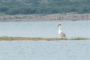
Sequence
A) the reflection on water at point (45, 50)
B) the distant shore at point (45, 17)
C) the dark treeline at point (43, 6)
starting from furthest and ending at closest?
the dark treeline at point (43, 6) < the distant shore at point (45, 17) < the reflection on water at point (45, 50)

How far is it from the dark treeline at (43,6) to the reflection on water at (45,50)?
2130 inches

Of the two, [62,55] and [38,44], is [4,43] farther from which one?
[62,55]

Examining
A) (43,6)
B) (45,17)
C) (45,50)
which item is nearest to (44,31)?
(45,50)

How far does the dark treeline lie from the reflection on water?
5411 centimetres

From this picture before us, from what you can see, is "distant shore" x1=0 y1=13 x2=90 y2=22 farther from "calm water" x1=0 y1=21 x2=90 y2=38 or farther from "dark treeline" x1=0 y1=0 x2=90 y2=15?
"calm water" x1=0 y1=21 x2=90 y2=38

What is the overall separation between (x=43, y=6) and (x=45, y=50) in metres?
66.5

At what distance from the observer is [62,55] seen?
19312 millimetres

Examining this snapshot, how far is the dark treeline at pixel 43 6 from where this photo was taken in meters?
80.4

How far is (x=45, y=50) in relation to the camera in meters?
21.4

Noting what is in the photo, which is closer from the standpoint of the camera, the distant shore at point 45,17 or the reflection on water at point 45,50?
the reflection on water at point 45,50

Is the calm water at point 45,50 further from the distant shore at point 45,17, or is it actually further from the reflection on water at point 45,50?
the distant shore at point 45,17

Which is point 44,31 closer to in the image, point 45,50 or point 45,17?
point 45,50

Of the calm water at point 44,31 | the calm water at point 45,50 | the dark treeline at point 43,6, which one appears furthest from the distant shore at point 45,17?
the calm water at point 45,50

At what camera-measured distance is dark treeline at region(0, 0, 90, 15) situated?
8038cm
